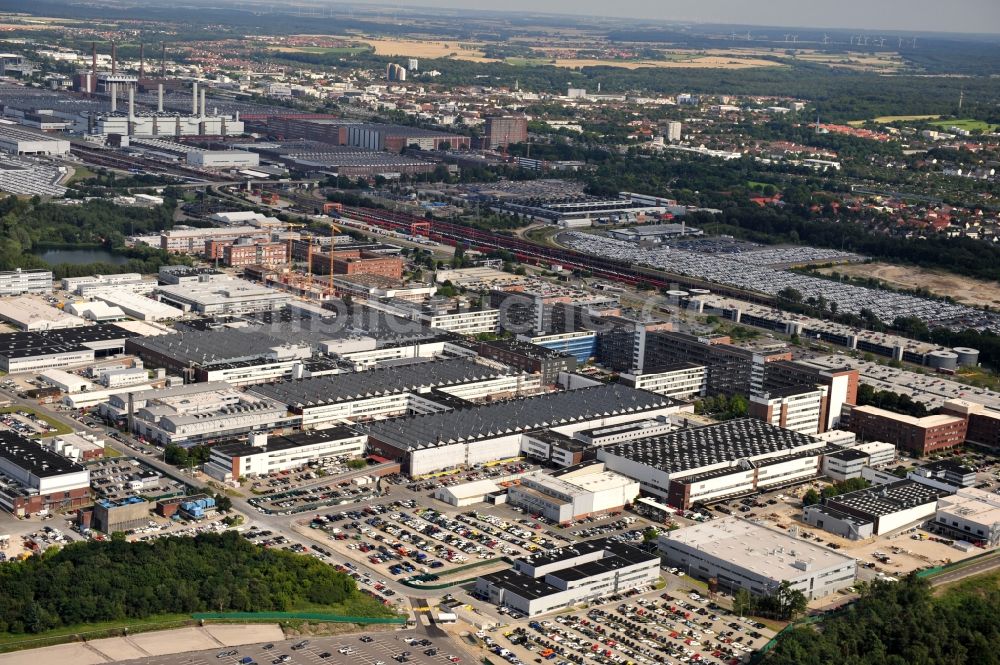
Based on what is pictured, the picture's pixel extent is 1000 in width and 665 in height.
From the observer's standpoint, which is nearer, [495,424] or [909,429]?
[495,424]

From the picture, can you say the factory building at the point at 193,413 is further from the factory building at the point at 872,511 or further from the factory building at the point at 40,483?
the factory building at the point at 872,511

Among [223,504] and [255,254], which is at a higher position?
[255,254]

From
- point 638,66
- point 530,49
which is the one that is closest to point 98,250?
point 638,66

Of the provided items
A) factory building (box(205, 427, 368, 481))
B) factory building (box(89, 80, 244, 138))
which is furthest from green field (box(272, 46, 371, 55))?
factory building (box(205, 427, 368, 481))

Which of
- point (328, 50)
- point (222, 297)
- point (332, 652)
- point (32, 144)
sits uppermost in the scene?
point (328, 50)

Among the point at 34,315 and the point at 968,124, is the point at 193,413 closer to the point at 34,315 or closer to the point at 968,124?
the point at 34,315

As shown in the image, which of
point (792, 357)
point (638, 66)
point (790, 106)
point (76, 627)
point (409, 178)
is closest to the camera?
point (76, 627)

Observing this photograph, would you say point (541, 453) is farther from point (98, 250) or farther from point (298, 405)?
point (98, 250)

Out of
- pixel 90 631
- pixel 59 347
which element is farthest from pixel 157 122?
pixel 90 631
